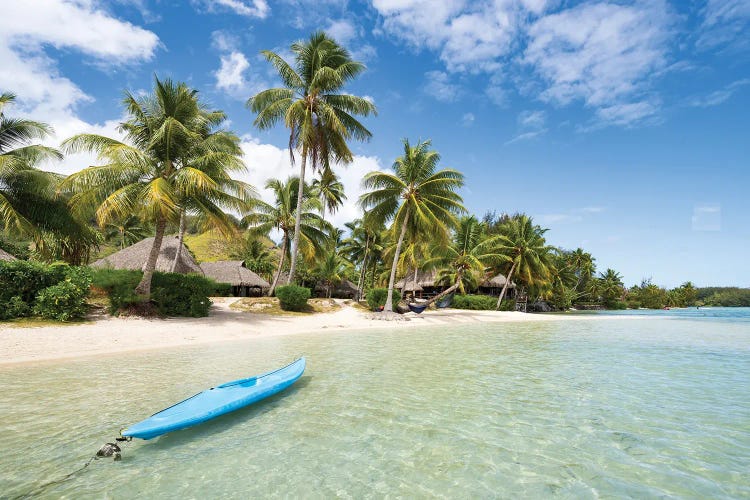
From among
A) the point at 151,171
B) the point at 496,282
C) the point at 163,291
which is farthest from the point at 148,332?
the point at 496,282

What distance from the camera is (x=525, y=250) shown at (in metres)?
35.6

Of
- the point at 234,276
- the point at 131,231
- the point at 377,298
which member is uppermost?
the point at 131,231

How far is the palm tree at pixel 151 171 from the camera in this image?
1409 cm

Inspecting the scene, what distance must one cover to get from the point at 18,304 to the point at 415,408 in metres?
14.4

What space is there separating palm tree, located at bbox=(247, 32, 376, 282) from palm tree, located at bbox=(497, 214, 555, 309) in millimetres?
19886

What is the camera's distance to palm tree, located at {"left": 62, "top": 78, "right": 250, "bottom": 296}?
14086 mm

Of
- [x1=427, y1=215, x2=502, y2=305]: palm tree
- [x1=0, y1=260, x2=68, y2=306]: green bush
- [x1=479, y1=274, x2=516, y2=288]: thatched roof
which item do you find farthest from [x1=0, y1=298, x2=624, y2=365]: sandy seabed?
[x1=479, y1=274, x2=516, y2=288]: thatched roof

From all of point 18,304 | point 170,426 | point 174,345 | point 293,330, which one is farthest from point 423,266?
point 170,426

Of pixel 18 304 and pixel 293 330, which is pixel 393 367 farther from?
pixel 18 304

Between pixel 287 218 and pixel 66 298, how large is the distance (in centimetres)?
1599

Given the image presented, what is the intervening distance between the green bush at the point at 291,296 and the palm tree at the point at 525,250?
20923 millimetres

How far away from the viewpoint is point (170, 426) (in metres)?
4.42

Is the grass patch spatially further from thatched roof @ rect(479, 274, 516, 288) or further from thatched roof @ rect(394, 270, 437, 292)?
thatched roof @ rect(479, 274, 516, 288)

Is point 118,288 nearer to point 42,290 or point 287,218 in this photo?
point 42,290
